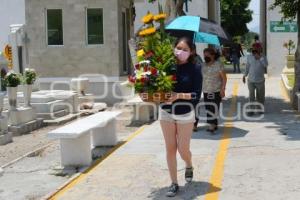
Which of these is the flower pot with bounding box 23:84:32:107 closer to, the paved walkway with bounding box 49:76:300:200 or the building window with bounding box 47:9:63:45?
the paved walkway with bounding box 49:76:300:200

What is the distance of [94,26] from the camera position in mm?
21016

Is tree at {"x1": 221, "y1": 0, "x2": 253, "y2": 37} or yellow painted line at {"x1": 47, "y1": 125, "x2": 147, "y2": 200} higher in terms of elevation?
tree at {"x1": 221, "y1": 0, "x2": 253, "y2": 37}

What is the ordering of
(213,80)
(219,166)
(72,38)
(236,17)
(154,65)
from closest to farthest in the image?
(154,65), (219,166), (213,80), (72,38), (236,17)

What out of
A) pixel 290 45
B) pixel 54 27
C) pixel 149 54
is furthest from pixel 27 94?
pixel 290 45

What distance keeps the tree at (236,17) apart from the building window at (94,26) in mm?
40467

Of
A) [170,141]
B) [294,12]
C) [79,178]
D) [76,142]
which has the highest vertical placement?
[294,12]

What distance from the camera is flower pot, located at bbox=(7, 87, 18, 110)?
1430cm

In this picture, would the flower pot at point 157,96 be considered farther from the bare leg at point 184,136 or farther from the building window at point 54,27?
the building window at point 54,27

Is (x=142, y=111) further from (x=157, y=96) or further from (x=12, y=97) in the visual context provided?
(x=157, y=96)

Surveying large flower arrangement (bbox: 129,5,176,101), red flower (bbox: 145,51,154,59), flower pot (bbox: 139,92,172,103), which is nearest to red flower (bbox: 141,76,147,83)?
large flower arrangement (bbox: 129,5,176,101)

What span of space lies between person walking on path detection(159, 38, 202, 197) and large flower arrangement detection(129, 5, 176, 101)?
11 cm

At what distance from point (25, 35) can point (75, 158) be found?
13298 mm

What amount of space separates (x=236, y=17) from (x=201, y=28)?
174 ft

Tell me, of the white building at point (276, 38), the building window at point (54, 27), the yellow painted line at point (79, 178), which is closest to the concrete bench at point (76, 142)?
the yellow painted line at point (79, 178)
